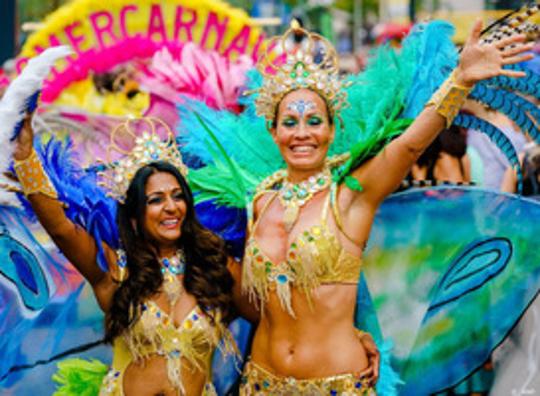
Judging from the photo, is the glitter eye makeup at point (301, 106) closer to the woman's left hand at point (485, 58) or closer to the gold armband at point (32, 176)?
the woman's left hand at point (485, 58)

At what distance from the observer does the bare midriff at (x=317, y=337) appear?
3215 millimetres

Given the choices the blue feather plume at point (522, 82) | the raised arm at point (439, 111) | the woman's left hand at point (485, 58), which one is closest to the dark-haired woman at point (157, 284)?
the raised arm at point (439, 111)

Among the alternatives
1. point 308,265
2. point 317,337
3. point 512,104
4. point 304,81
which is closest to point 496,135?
point 512,104

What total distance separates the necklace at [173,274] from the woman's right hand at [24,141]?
0.65 m

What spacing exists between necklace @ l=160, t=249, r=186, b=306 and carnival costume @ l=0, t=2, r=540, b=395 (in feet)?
0.84

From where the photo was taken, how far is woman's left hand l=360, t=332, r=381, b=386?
3304 millimetres

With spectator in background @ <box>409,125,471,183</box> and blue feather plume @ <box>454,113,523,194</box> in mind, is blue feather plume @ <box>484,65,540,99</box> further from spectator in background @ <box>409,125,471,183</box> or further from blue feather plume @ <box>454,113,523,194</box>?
spectator in background @ <box>409,125,471,183</box>

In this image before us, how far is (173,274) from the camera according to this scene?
11.1 ft

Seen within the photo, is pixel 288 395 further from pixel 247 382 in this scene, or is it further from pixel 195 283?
pixel 195 283

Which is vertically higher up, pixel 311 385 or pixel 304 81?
pixel 304 81

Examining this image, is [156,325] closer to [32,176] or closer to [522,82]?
[32,176]

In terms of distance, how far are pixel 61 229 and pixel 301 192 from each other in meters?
0.87

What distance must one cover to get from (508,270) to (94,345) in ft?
5.96

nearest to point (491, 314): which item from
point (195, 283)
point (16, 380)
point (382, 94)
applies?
point (382, 94)
